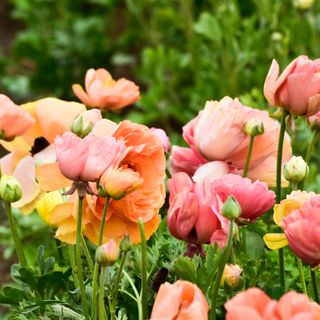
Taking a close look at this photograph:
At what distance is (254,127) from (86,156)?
288 mm

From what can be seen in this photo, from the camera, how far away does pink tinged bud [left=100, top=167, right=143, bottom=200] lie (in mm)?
1042

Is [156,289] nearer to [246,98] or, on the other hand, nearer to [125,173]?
[125,173]

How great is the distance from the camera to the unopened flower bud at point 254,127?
1257mm

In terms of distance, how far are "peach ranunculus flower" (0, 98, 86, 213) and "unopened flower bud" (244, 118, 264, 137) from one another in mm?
241

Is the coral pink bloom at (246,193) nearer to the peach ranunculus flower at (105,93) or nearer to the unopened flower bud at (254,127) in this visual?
the unopened flower bud at (254,127)

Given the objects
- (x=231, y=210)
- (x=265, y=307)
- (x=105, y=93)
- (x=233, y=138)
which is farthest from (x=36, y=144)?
(x=265, y=307)

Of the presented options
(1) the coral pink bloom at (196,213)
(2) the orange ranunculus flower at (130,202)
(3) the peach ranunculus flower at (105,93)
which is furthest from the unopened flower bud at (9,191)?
(3) the peach ranunculus flower at (105,93)

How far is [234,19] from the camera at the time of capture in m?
2.54

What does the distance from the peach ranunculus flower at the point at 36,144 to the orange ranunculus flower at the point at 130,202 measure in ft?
0.66

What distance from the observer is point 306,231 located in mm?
980

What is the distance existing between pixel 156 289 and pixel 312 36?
62.3 inches

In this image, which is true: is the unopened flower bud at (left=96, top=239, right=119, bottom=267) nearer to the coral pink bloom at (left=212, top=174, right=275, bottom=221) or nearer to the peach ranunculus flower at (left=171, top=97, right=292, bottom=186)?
the coral pink bloom at (left=212, top=174, right=275, bottom=221)

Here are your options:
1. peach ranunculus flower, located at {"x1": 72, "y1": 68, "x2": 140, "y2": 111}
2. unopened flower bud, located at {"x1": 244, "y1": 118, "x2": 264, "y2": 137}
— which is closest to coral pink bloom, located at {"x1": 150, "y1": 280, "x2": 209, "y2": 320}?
unopened flower bud, located at {"x1": 244, "y1": 118, "x2": 264, "y2": 137}

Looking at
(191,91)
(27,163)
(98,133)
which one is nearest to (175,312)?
(98,133)
